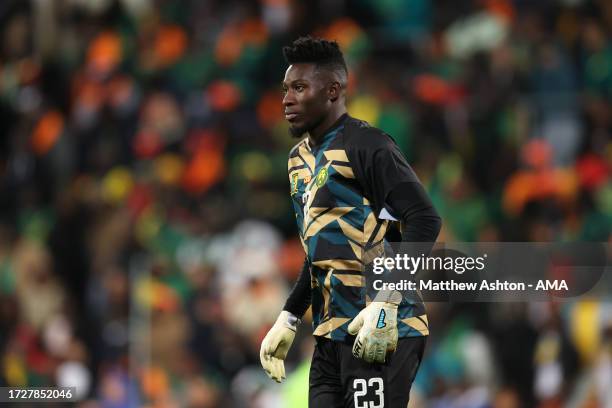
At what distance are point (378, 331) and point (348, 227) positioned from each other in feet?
1.57

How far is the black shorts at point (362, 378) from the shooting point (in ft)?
15.5

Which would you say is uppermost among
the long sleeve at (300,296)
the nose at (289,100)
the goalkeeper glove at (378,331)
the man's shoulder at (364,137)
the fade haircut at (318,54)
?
the fade haircut at (318,54)

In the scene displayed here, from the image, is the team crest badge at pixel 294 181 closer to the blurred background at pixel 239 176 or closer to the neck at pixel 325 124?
the neck at pixel 325 124

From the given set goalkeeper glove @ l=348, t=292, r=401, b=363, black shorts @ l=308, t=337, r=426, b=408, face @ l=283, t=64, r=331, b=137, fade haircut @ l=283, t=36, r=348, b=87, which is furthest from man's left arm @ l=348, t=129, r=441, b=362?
fade haircut @ l=283, t=36, r=348, b=87

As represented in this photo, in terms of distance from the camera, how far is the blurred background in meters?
9.00

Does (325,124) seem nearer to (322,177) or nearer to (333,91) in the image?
(333,91)

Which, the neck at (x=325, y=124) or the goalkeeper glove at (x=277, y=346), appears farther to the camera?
the goalkeeper glove at (x=277, y=346)

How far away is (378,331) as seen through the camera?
179 inches

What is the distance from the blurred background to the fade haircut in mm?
3905

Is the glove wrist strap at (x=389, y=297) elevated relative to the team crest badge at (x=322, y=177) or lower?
lower

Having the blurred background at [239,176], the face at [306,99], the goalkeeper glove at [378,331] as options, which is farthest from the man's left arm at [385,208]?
the blurred background at [239,176]

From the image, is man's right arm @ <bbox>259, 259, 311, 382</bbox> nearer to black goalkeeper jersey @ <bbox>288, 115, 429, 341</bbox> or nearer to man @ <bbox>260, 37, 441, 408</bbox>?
man @ <bbox>260, 37, 441, 408</bbox>

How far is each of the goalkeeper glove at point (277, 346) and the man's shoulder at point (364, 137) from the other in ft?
2.93

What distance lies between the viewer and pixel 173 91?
484 inches
